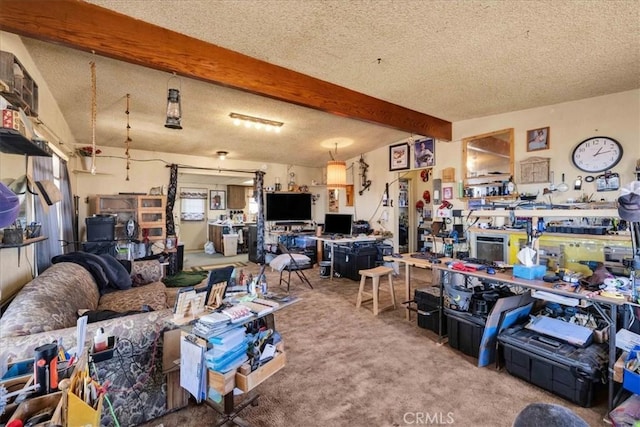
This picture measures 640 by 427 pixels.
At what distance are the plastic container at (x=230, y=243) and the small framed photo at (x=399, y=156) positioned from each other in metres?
4.76

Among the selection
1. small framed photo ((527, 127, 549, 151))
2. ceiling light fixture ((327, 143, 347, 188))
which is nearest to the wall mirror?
small framed photo ((527, 127, 549, 151))

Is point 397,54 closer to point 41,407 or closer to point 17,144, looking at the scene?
point 17,144

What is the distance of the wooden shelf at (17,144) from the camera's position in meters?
1.52

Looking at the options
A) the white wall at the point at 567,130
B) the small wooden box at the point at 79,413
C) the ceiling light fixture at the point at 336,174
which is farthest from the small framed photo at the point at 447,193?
the small wooden box at the point at 79,413

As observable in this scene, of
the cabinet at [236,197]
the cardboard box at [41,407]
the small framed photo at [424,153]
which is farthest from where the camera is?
the cabinet at [236,197]

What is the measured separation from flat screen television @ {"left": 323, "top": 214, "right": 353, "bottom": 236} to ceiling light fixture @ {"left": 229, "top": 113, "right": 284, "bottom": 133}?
2.17 m

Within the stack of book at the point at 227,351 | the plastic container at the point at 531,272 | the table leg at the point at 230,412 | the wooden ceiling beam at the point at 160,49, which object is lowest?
the table leg at the point at 230,412

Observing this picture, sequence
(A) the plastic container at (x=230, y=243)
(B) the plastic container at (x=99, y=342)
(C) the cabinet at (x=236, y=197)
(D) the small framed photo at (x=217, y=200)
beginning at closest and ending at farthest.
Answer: (B) the plastic container at (x=99, y=342)
(A) the plastic container at (x=230, y=243)
(D) the small framed photo at (x=217, y=200)
(C) the cabinet at (x=236, y=197)

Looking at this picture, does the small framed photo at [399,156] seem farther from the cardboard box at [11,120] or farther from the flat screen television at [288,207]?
the cardboard box at [11,120]

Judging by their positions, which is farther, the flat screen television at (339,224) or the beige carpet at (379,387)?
the flat screen television at (339,224)

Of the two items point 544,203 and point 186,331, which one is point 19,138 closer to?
point 186,331

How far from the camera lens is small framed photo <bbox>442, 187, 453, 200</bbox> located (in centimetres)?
463

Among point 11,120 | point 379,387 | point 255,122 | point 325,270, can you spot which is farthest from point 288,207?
point 11,120

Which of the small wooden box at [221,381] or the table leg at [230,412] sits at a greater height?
the small wooden box at [221,381]
